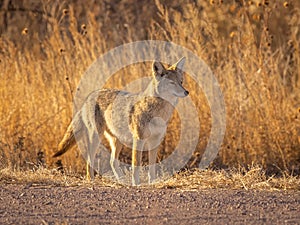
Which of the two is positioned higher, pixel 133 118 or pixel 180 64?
pixel 180 64

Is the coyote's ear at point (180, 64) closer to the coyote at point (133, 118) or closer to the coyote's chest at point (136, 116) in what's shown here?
the coyote at point (133, 118)

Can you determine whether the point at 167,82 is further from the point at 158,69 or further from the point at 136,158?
the point at 136,158

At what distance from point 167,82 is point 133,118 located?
0.61m

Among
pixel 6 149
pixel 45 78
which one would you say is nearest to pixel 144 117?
pixel 6 149

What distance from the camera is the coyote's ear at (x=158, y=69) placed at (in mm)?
7491

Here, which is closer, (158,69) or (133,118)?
(158,69)

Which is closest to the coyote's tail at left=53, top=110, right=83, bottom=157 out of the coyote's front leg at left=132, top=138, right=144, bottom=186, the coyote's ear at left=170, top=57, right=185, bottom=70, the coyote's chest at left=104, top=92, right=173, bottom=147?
the coyote's chest at left=104, top=92, right=173, bottom=147

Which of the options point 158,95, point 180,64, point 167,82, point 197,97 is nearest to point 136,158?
point 158,95

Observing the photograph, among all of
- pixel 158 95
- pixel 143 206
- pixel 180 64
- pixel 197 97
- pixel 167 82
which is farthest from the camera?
pixel 197 97

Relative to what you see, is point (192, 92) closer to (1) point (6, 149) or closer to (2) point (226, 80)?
(2) point (226, 80)

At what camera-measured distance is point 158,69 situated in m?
7.53

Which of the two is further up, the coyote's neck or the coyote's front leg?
the coyote's neck

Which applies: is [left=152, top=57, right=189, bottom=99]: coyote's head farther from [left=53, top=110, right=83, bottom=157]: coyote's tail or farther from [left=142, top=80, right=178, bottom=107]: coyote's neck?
[left=53, top=110, right=83, bottom=157]: coyote's tail

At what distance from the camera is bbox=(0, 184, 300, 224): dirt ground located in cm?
514
